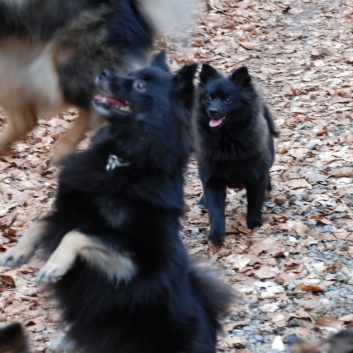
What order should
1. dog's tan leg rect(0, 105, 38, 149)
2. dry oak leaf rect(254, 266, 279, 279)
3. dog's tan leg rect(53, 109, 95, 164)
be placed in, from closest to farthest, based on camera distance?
dog's tan leg rect(53, 109, 95, 164) < dog's tan leg rect(0, 105, 38, 149) < dry oak leaf rect(254, 266, 279, 279)

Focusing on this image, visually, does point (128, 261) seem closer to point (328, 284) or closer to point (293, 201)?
point (328, 284)

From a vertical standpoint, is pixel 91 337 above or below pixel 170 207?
below

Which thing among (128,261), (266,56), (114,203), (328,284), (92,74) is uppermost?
(92,74)

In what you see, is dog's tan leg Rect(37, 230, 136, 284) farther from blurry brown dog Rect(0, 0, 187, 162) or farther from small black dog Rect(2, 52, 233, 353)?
blurry brown dog Rect(0, 0, 187, 162)

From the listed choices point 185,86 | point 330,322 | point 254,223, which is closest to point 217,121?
point 254,223

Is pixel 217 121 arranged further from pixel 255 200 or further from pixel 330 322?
pixel 330 322

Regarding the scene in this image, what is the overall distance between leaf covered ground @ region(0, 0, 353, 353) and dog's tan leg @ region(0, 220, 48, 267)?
4.60 ft

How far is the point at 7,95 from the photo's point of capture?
4.68 meters

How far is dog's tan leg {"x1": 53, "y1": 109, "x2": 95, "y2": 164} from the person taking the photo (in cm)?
452

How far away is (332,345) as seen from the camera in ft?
10.7

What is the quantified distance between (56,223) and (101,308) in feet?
1.77

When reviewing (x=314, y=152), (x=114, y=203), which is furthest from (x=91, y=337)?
(x=314, y=152)

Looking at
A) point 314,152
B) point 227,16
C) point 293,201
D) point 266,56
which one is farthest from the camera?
point 227,16

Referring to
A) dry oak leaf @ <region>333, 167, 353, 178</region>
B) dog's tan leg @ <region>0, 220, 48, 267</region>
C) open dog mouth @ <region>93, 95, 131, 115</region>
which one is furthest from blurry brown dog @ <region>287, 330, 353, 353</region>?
dry oak leaf @ <region>333, 167, 353, 178</region>
